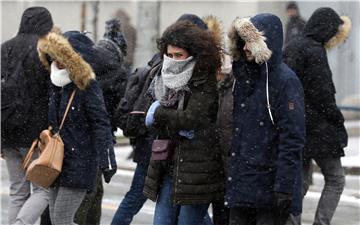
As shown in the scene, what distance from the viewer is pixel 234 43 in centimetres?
640

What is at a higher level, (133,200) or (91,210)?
(133,200)

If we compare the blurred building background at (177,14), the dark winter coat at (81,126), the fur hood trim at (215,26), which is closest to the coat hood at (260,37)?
the fur hood trim at (215,26)

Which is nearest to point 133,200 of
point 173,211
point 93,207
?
point 93,207

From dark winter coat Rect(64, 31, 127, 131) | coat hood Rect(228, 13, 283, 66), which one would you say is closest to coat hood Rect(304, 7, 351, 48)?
dark winter coat Rect(64, 31, 127, 131)

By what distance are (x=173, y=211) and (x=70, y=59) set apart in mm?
1433

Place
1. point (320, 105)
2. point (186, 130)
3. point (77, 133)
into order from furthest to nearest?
point (320, 105) → point (77, 133) → point (186, 130)

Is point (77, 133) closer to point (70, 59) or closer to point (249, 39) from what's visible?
point (70, 59)

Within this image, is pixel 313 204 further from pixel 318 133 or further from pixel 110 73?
pixel 110 73

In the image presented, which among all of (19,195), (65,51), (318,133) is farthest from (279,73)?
(19,195)

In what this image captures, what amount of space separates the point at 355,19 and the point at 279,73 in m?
13.6

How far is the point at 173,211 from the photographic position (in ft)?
21.4

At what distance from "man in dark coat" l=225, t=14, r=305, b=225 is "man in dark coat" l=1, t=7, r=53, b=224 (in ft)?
7.62

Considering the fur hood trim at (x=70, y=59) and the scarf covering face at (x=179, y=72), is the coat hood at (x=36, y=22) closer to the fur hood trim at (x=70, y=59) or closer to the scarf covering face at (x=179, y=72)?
the fur hood trim at (x=70, y=59)

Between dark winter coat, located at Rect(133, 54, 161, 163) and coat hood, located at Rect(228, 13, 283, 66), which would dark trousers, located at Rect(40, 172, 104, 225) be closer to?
dark winter coat, located at Rect(133, 54, 161, 163)
